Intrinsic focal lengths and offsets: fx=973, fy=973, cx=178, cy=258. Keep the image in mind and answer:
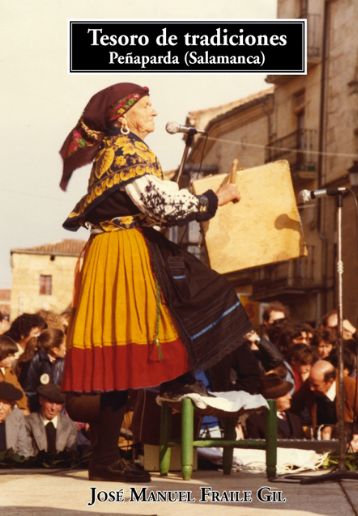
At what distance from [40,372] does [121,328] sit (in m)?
2.87

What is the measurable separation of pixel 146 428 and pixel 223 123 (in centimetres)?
2282

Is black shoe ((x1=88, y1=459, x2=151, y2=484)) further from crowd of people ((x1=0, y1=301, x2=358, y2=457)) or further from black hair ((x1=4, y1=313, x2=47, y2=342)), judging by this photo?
black hair ((x1=4, y1=313, x2=47, y2=342))

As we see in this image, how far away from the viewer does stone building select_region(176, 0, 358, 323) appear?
18172mm

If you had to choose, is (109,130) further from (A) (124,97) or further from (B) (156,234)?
(B) (156,234)

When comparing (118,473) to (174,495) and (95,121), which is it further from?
(95,121)

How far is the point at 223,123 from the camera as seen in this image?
27391mm

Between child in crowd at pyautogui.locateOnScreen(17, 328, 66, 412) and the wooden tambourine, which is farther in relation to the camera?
child in crowd at pyautogui.locateOnScreen(17, 328, 66, 412)

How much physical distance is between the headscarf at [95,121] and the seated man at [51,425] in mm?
2188

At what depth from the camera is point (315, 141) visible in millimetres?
20828

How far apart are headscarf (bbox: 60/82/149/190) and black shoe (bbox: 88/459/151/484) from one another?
139 centimetres

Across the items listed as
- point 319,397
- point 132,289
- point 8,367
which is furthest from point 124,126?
point 319,397

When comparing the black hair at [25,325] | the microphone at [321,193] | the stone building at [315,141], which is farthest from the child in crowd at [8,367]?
the stone building at [315,141]

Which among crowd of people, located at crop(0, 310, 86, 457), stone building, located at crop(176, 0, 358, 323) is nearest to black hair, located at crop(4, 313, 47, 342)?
crowd of people, located at crop(0, 310, 86, 457)

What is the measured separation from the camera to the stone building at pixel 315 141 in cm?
1817
